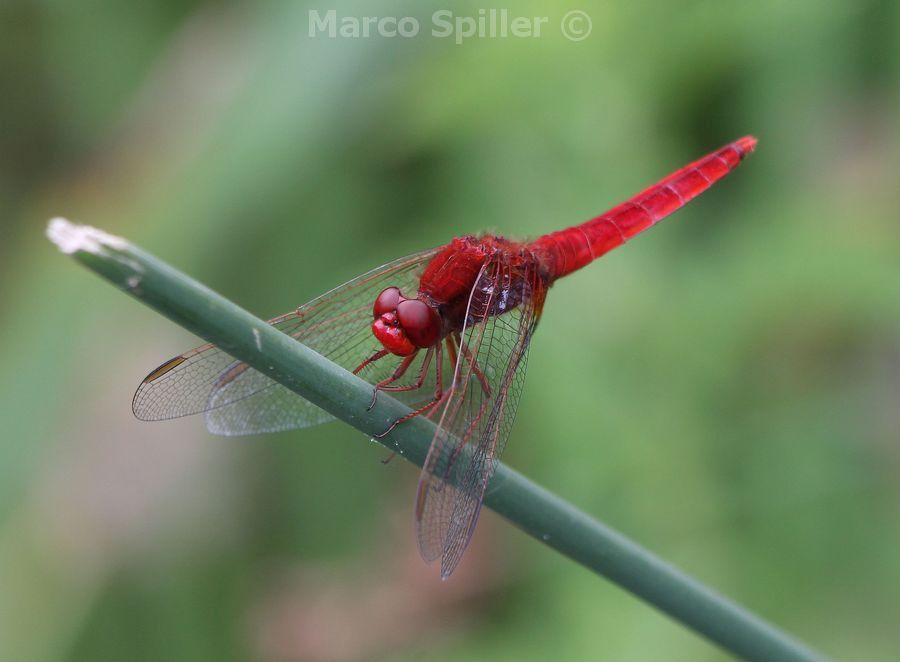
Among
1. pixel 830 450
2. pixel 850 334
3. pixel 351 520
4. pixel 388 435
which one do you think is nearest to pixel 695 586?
pixel 388 435

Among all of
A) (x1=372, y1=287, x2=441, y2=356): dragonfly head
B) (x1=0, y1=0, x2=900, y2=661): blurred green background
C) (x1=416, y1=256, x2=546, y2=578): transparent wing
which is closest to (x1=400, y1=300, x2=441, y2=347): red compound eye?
(x1=372, y1=287, x2=441, y2=356): dragonfly head

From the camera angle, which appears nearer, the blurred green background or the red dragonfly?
the red dragonfly

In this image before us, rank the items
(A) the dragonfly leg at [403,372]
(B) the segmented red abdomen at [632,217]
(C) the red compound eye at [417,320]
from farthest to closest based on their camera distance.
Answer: (B) the segmented red abdomen at [632,217]
(C) the red compound eye at [417,320]
(A) the dragonfly leg at [403,372]

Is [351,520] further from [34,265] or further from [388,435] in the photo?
[388,435]

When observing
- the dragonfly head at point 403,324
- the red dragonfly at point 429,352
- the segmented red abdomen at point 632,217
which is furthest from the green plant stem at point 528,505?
the segmented red abdomen at point 632,217

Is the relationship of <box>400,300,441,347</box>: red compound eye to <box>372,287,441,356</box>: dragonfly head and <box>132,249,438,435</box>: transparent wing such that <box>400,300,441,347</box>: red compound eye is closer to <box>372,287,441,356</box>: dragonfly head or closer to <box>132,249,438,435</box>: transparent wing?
<box>372,287,441,356</box>: dragonfly head

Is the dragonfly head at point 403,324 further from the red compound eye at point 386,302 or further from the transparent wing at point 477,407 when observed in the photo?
the transparent wing at point 477,407

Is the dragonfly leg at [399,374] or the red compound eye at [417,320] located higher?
the red compound eye at [417,320]

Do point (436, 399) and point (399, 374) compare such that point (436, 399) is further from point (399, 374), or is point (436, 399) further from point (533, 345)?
point (533, 345)
